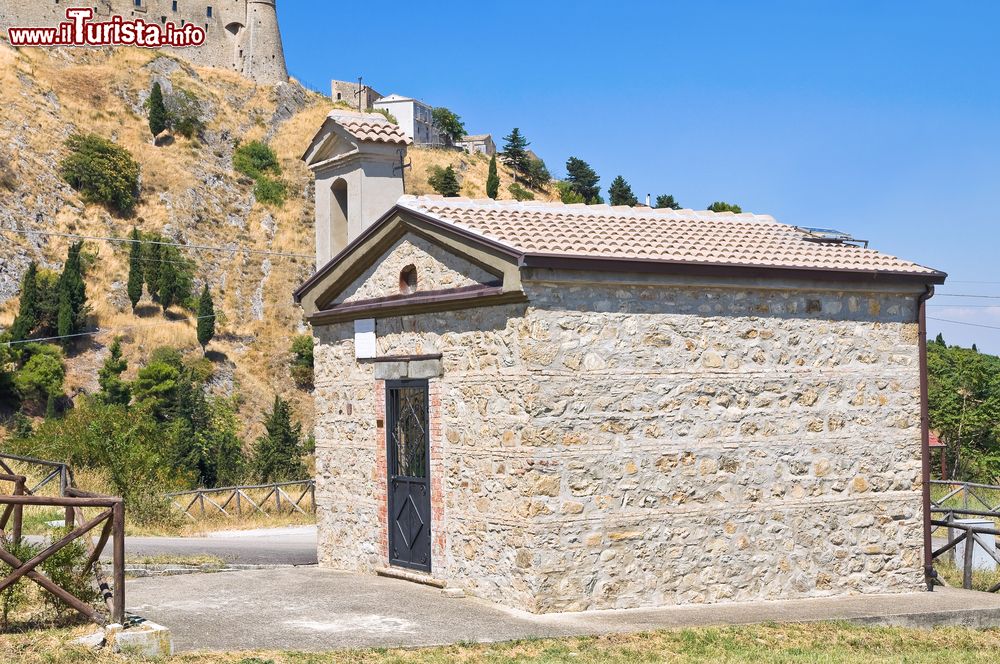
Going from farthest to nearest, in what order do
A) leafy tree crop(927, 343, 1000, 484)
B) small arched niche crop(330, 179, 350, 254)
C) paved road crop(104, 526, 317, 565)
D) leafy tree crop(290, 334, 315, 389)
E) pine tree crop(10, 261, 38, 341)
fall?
leafy tree crop(290, 334, 315, 389)
pine tree crop(10, 261, 38, 341)
leafy tree crop(927, 343, 1000, 484)
paved road crop(104, 526, 317, 565)
small arched niche crop(330, 179, 350, 254)

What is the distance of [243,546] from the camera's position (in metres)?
19.3

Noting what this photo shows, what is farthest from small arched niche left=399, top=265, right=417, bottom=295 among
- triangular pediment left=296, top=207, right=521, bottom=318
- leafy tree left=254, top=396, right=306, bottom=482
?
leafy tree left=254, top=396, right=306, bottom=482

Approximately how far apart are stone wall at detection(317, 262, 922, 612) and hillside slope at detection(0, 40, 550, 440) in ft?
134

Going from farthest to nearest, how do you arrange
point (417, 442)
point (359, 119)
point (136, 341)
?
point (136, 341)
point (359, 119)
point (417, 442)

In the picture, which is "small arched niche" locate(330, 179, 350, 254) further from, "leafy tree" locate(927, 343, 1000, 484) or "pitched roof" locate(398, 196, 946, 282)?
"leafy tree" locate(927, 343, 1000, 484)

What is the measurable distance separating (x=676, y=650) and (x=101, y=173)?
57.9 meters

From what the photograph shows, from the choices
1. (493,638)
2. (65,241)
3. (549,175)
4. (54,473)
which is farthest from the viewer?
(549,175)

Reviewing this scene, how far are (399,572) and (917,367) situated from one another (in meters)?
6.44

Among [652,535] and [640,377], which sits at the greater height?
[640,377]

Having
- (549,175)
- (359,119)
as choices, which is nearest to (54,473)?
(359,119)

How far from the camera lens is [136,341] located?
52250 mm

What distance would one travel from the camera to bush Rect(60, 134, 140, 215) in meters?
60.4

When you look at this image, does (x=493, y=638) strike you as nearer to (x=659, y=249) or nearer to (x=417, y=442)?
(x=417, y=442)

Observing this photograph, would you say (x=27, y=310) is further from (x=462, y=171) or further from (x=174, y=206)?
(x=462, y=171)
